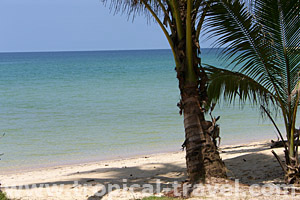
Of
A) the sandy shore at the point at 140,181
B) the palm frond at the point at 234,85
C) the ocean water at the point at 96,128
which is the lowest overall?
the sandy shore at the point at 140,181

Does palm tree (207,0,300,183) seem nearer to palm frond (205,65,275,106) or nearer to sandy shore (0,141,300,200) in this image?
palm frond (205,65,275,106)

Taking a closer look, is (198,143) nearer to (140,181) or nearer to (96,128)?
(140,181)

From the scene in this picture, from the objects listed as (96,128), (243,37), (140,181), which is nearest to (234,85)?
(243,37)

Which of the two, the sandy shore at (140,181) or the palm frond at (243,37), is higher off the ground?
the palm frond at (243,37)

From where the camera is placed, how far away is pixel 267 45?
579 cm

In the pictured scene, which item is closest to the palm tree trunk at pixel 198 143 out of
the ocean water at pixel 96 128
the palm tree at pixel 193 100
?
the palm tree at pixel 193 100

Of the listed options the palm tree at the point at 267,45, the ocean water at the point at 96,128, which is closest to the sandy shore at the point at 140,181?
the palm tree at the point at 267,45

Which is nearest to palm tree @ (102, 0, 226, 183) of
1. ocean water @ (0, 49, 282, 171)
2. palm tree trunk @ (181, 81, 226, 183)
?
palm tree trunk @ (181, 81, 226, 183)

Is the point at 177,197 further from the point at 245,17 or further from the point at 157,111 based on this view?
the point at 157,111

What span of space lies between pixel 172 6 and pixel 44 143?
7731 millimetres

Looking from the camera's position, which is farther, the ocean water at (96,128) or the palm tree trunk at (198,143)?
the ocean water at (96,128)

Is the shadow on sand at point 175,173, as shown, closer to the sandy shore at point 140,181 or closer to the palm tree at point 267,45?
the sandy shore at point 140,181

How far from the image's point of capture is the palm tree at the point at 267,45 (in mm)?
5590

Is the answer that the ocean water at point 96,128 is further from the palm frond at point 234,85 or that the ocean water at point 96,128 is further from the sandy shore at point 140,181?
the sandy shore at point 140,181
